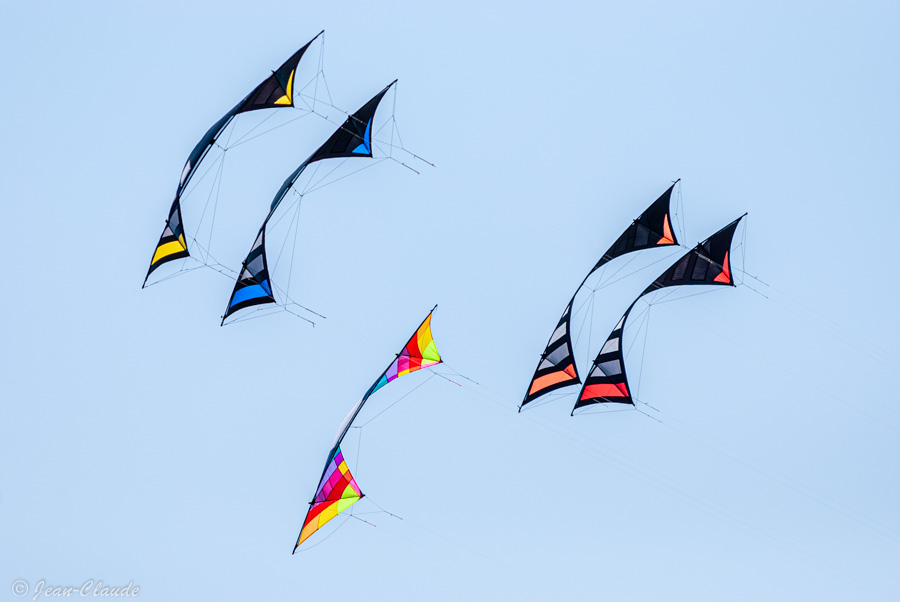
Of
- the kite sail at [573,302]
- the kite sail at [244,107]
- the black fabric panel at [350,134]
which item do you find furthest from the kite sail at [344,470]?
the kite sail at [244,107]

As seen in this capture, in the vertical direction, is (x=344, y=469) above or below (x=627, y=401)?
below

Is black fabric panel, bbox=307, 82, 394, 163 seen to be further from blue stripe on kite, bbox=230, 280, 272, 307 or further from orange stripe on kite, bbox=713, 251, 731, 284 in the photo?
orange stripe on kite, bbox=713, 251, 731, 284

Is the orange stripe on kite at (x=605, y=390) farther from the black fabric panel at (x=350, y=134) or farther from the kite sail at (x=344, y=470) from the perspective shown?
the black fabric panel at (x=350, y=134)

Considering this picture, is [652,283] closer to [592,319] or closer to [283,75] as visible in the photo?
[592,319]

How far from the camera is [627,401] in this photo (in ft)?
81.1

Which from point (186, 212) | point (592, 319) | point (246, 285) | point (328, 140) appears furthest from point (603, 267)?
point (186, 212)

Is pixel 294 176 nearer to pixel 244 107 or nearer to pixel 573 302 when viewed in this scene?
pixel 244 107

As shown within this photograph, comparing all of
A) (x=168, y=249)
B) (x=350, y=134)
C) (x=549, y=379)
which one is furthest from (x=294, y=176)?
(x=549, y=379)

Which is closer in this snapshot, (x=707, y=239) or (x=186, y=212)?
(x=707, y=239)

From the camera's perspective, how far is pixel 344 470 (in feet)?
81.8

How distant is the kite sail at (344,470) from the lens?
79.7 ft

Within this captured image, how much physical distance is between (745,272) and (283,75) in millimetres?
15973

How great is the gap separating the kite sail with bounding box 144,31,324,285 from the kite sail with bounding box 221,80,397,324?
5.80 feet

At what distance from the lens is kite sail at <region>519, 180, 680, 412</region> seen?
79.3ft
